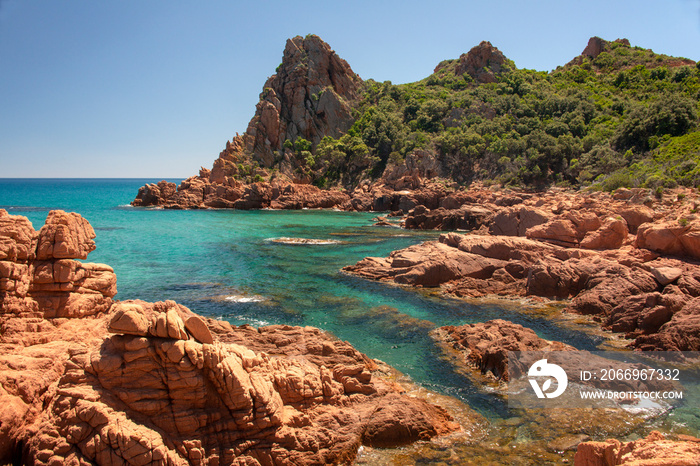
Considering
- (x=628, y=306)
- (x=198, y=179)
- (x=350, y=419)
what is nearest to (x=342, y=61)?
(x=198, y=179)

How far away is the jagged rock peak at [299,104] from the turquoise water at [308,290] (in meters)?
50.4

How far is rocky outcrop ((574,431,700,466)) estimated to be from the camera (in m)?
4.77

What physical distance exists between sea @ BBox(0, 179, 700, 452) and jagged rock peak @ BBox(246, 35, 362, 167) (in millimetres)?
51289

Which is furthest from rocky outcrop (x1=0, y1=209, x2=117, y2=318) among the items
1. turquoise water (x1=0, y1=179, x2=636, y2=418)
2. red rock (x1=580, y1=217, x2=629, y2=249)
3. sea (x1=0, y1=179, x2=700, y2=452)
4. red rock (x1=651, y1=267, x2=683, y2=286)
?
red rock (x1=580, y1=217, x2=629, y2=249)

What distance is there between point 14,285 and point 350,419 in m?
7.64

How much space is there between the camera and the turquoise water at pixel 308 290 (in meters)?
15.2

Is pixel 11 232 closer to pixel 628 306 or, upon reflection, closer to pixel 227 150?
pixel 628 306

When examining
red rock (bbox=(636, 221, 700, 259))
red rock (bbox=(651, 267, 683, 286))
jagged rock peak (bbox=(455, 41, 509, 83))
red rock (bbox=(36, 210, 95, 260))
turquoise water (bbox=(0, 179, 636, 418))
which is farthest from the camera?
jagged rock peak (bbox=(455, 41, 509, 83))

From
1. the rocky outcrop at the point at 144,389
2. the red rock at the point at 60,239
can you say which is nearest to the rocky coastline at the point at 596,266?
the rocky outcrop at the point at 144,389

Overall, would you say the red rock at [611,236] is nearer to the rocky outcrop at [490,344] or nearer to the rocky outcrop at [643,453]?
the rocky outcrop at [490,344]

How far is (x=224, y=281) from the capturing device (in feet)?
82.2

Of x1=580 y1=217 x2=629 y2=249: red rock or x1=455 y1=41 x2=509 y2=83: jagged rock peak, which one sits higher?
x1=455 y1=41 x2=509 y2=83: jagged rock peak

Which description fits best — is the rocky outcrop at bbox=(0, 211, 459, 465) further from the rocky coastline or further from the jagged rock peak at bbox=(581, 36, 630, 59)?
the jagged rock peak at bbox=(581, 36, 630, 59)

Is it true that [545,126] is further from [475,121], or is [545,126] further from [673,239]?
[673,239]
